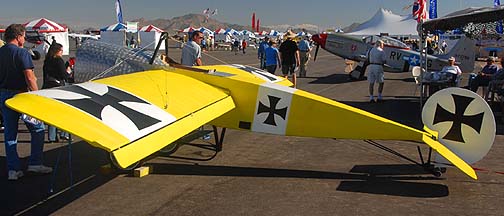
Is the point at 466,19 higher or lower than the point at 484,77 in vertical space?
higher

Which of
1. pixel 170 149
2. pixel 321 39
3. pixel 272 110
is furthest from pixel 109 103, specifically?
pixel 321 39

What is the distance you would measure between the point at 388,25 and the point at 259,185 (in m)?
31.3

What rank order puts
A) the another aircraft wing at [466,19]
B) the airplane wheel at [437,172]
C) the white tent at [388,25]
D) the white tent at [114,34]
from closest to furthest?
the airplane wheel at [437,172]
the another aircraft wing at [466,19]
the white tent at [388,25]
the white tent at [114,34]

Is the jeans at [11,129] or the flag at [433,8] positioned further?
the flag at [433,8]

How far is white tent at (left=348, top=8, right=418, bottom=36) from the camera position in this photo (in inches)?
1314

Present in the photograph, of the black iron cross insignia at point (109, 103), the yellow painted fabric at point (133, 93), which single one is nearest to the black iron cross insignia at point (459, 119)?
the yellow painted fabric at point (133, 93)

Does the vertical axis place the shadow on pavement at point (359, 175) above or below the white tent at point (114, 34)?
below

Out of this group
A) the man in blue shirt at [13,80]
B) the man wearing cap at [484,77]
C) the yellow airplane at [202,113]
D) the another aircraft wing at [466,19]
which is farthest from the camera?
the man wearing cap at [484,77]

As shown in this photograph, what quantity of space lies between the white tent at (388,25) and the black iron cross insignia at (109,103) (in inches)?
1160

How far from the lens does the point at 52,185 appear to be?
516cm

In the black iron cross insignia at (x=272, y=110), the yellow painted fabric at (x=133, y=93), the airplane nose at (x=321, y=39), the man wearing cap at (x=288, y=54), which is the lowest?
the black iron cross insignia at (x=272, y=110)

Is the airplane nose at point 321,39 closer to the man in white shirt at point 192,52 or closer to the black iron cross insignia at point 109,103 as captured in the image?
the man in white shirt at point 192,52

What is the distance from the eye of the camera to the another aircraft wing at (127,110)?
3.41 metres

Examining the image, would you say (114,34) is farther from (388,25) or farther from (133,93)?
(133,93)
